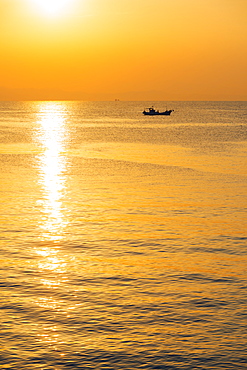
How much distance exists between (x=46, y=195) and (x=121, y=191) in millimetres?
6483

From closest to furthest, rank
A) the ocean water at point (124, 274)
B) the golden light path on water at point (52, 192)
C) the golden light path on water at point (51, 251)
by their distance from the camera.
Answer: the ocean water at point (124, 274)
the golden light path on water at point (51, 251)
the golden light path on water at point (52, 192)

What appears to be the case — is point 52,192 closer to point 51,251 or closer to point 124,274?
point 51,251

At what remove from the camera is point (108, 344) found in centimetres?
2000

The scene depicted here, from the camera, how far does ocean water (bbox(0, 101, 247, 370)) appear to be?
19688 millimetres

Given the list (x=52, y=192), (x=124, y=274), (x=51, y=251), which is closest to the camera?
(x=124, y=274)

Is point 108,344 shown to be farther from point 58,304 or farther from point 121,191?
point 121,191

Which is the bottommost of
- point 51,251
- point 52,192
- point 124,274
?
point 124,274

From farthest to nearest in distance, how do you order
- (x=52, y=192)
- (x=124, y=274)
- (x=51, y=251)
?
1. (x=52, y=192)
2. (x=51, y=251)
3. (x=124, y=274)

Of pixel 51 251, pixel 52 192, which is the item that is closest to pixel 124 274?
pixel 51 251

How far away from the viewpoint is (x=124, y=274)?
27609 millimetres

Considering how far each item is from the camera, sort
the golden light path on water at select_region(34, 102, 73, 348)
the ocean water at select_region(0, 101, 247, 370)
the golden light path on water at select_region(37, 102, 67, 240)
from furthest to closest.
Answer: the golden light path on water at select_region(37, 102, 67, 240) → the golden light path on water at select_region(34, 102, 73, 348) → the ocean water at select_region(0, 101, 247, 370)

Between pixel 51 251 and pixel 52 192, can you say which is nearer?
pixel 51 251

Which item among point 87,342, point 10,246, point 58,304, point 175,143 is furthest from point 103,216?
point 175,143

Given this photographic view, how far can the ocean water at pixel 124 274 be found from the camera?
1969 centimetres
